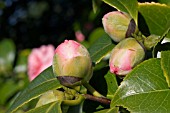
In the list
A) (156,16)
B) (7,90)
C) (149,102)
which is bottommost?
(7,90)

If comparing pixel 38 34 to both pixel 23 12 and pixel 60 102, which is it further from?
pixel 60 102

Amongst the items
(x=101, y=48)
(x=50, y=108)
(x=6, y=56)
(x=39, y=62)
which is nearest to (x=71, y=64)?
(x=50, y=108)

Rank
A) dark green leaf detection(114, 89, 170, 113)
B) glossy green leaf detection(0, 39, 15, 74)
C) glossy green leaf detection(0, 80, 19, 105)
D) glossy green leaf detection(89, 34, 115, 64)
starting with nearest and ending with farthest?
dark green leaf detection(114, 89, 170, 113) < glossy green leaf detection(89, 34, 115, 64) < glossy green leaf detection(0, 80, 19, 105) < glossy green leaf detection(0, 39, 15, 74)

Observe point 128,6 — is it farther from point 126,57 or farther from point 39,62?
point 39,62

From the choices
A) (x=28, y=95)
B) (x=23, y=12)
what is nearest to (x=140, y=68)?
(x=28, y=95)

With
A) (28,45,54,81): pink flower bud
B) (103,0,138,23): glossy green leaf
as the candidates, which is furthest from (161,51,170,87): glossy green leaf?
(28,45,54,81): pink flower bud

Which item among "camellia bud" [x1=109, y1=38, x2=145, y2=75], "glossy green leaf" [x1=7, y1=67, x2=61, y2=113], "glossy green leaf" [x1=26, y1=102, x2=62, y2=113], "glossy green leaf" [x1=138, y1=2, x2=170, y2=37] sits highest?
"glossy green leaf" [x1=138, y1=2, x2=170, y2=37]

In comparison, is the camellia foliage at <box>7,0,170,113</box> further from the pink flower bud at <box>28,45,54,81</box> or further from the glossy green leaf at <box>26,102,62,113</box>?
the pink flower bud at <box>28,45,54,81</box>
